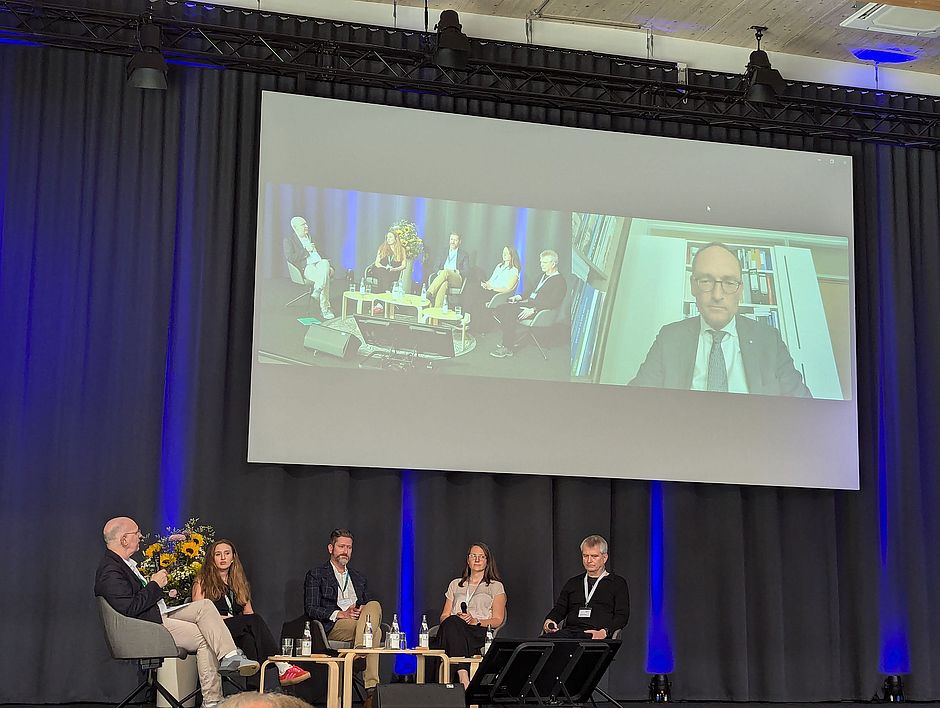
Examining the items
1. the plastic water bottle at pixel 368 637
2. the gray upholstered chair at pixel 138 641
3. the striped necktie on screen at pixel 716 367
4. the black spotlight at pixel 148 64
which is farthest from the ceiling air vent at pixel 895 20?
the gray upholstered chair at pixel 138 641

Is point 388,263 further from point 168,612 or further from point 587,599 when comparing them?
point 168,612

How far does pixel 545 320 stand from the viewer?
7.62 m

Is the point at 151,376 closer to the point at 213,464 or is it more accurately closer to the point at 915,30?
the point at 213,464

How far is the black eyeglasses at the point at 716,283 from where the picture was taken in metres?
7.96

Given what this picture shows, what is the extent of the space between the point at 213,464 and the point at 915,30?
18.5 ft

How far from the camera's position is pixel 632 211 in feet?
26.1

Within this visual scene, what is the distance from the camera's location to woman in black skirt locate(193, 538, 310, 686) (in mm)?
6352

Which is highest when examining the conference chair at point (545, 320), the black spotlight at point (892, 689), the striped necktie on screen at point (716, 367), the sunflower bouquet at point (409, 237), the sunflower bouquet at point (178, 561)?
the sunflower bouquet at point (409, 237)

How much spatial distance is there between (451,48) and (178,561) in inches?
137

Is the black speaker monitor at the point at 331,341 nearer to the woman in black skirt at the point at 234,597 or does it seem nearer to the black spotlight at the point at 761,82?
the woman in black skirt at the point at 234,597

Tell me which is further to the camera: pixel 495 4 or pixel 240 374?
A: pixel 495 4

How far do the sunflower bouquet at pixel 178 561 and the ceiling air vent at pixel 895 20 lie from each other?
5584 mm

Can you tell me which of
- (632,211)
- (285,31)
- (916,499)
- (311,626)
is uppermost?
(285,31)

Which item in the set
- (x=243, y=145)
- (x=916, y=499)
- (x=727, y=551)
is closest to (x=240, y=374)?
(x=243, y=145)
